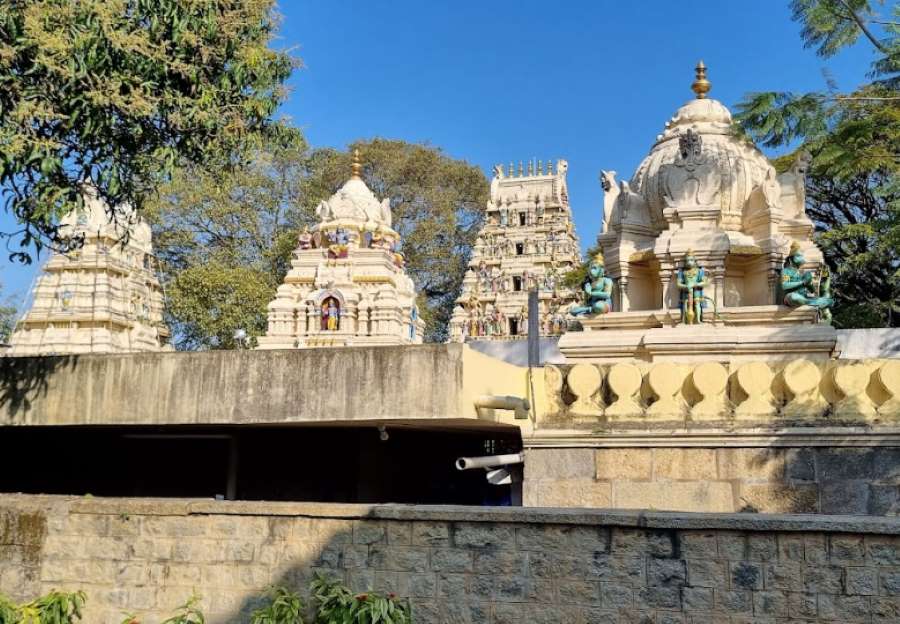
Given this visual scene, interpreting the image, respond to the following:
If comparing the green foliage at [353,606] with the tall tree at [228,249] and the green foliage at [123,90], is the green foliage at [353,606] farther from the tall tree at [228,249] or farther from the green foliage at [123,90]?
the tall tree at [228,249]

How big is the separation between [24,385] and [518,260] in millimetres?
34296

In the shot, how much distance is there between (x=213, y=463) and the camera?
1288cm

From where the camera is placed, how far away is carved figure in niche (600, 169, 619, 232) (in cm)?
1602

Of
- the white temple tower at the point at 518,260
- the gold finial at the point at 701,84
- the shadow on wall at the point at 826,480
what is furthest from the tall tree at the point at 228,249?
the shadow on wall at the point at 826,480

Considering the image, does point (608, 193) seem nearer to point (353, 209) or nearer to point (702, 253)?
point (702, 253)

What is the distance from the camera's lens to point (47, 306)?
35.9 m

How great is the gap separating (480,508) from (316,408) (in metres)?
3.04

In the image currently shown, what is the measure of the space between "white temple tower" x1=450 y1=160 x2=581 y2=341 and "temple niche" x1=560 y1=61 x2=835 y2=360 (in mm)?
22840

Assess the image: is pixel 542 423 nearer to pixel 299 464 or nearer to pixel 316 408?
pixel 316 408

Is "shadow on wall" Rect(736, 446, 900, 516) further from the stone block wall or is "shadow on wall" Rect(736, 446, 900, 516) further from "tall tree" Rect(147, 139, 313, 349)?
"tall tree" Rect(147, 139, 313, 349)

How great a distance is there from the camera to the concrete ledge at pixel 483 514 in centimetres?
522

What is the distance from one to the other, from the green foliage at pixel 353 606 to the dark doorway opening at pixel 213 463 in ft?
18.5

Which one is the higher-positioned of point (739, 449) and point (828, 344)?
point (828, 344)

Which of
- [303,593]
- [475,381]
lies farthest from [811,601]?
[475,381]
